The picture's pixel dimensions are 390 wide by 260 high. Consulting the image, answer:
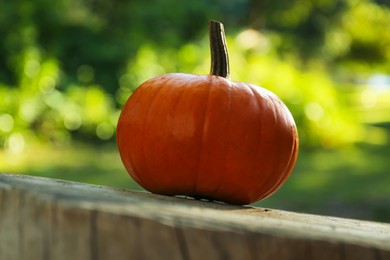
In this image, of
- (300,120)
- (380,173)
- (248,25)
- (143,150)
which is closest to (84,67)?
(300,120)

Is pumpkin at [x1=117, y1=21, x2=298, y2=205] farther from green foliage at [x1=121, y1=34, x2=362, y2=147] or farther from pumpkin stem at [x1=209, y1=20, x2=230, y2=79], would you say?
green foliage at [x1=121, y1=34, x2=362, y2=147]

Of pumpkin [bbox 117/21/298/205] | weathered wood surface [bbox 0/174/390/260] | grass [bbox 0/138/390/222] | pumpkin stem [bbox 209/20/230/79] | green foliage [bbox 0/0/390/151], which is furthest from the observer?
green foliage [bbox 0/0/390/151]

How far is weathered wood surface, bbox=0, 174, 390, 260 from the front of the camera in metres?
1.25

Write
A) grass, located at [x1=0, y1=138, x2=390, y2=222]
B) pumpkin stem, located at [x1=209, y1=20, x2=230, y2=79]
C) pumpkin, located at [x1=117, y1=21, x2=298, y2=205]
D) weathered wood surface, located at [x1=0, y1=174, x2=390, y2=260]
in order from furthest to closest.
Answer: grass, located at [x1=0, y1=138, x2=390, y2=222] → pumpkin stem, located at [x1=209, y1=20, x2=230, y2=79] → pumpkin, located at [x1=117, y1=21, x2=298, y2=205] → weathered wood surface, located at [x1=0, y1=174, x2=390, y2=260]

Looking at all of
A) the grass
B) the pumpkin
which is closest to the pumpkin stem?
the pumpkin

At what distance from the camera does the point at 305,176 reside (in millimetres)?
9148

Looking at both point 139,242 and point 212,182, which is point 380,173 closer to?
point 212,182

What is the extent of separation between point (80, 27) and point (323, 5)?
9882 mm

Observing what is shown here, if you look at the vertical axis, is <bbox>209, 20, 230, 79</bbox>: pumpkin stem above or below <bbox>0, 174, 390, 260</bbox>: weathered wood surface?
above

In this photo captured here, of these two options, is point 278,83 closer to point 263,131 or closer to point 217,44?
point 217,44

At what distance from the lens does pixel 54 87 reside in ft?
32.9

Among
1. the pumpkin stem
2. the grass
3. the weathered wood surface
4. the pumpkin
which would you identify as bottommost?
the grass

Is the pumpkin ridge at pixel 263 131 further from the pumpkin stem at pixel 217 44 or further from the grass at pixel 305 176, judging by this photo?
the grass at pixel 305 176

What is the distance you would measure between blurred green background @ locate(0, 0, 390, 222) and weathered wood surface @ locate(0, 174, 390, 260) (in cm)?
606
